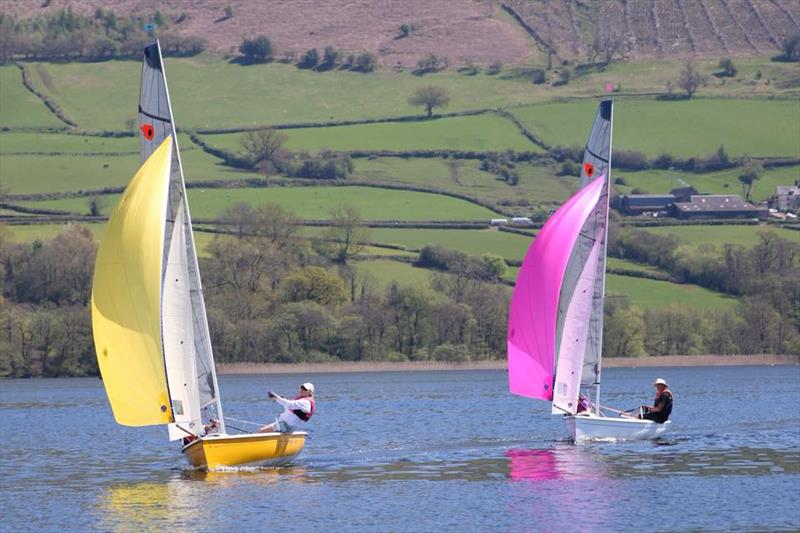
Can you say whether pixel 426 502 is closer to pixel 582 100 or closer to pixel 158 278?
pixel 158 278

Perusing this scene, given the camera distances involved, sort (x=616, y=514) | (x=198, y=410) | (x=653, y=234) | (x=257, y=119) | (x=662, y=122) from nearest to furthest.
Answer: (x=616, y=514), (x=198, y=410), (x=653, y=234), (x=662, y=122), (x=257, y=119)

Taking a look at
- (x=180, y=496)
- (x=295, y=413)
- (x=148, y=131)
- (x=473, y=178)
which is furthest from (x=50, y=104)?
(x=180, y=496)

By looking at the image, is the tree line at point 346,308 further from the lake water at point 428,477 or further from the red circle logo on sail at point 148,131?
the red circle logo on sail at point 148,131

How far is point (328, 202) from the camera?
14550 centimetres

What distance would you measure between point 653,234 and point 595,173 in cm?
8514

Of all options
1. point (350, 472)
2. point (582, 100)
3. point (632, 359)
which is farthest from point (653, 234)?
point (350, 472)

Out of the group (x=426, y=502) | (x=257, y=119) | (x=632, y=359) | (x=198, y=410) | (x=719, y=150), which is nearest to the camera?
(x=426, y=502)

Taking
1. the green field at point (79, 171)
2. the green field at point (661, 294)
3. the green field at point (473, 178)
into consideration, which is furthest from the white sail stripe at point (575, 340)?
the green field at point (79, 171)

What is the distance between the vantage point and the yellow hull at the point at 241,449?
40438 millimetres

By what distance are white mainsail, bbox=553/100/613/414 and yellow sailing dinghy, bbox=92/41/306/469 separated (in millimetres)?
9318

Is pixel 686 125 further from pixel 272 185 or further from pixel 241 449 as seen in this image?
pixel 241 449

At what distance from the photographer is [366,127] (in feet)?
604

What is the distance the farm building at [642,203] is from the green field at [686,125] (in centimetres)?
1651

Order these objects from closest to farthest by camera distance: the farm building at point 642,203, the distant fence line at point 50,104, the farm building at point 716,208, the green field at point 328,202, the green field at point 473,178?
the green field at point 328,202, the farm building at point 716,208, the farm building at point 642,203, the green field at point 473,178, the distant fence line at point 50,104
